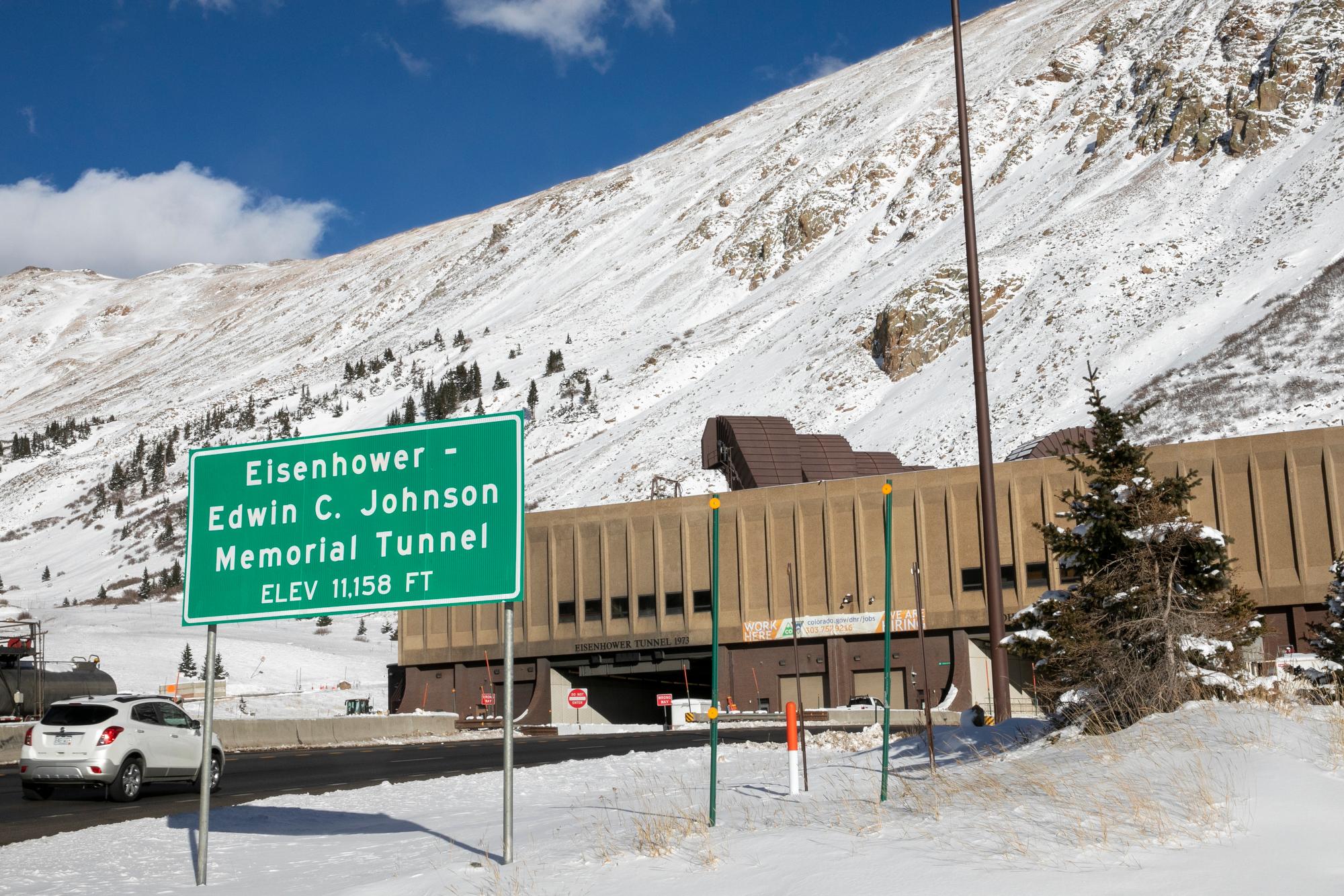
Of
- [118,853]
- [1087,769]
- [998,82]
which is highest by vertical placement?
[998,82]

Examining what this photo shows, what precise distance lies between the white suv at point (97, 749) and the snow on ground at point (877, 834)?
13.9 feet

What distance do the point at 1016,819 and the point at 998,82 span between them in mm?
172245

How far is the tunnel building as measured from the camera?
162 ft

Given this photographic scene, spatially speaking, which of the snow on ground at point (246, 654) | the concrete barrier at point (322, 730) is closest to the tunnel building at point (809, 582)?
the snow on ground at point (246, 654)

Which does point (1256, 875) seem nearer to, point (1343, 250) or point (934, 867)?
point (934, 867)

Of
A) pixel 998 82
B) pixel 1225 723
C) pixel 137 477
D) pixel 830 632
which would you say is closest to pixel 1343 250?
pixel 830 632

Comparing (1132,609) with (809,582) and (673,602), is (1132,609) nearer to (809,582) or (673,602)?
(809,582)

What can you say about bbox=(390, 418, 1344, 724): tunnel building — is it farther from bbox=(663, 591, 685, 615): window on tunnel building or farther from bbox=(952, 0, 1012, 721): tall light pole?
bbox=(952, 0, 1012, 721): tall light pole

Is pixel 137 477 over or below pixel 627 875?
over

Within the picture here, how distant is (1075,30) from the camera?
173750mm

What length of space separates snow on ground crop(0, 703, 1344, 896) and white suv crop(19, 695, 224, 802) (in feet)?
13.9

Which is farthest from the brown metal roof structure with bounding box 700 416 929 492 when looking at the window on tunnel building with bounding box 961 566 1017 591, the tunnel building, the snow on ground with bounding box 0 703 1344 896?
the snow on ground with bounding box 0 703 1344 896

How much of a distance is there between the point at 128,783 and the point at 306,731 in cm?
1882

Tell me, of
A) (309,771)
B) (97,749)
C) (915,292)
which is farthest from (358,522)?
(915,292)
